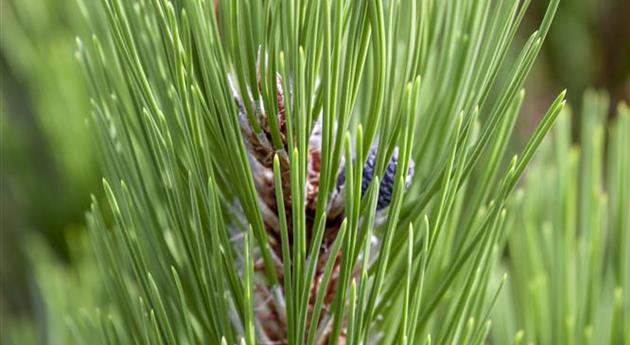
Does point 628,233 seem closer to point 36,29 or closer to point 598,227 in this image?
point 598,227

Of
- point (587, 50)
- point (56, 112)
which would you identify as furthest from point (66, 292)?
point (587, 50)

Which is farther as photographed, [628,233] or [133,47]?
[628,233]

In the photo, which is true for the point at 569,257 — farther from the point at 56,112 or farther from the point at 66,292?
the point at 56,112

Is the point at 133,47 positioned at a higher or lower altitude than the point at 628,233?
higher

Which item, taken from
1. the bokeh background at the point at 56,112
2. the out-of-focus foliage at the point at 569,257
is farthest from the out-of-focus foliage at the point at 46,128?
the out-of-focus foliage at the point at 569,257

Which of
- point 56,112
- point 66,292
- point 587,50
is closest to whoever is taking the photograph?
point 66,292

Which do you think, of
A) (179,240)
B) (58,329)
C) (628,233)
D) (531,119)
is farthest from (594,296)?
(531,119)
